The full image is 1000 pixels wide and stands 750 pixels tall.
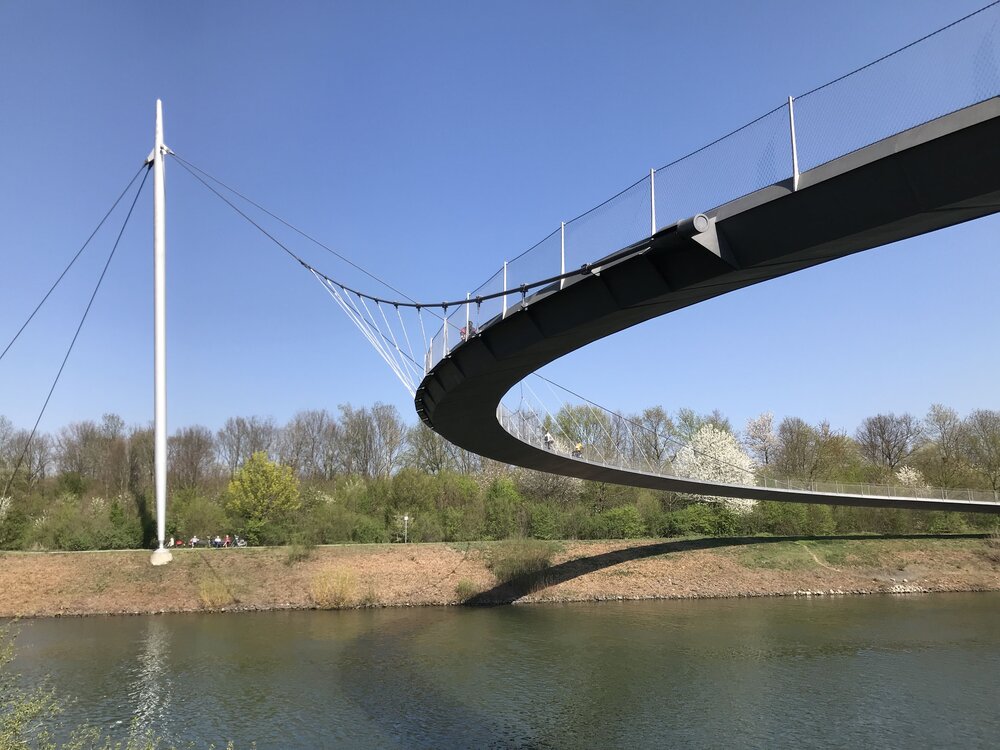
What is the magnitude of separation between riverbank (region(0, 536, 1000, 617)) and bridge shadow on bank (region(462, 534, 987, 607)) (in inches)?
3.0

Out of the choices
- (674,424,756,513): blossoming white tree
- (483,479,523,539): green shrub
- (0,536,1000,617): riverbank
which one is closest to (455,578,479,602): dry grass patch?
(0,536,1000,617): riverbank

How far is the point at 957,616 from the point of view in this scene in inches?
1192

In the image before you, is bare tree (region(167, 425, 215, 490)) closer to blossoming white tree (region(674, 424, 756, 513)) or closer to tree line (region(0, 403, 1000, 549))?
tree line (region(0, 403, 1000, 549))

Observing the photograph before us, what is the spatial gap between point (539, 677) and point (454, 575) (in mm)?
17252

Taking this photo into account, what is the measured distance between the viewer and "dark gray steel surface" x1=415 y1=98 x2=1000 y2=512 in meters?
7.29

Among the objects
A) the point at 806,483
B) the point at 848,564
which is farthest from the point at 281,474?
the point at 848,564

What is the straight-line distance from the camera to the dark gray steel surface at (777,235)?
7.29m

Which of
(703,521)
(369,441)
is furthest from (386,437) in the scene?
(703,521)

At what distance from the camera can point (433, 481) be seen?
164 feet

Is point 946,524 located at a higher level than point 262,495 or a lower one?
lower

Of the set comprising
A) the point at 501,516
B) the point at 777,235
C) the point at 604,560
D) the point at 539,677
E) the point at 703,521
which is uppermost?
the point at 777,235

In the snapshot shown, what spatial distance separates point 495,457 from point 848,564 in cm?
2576

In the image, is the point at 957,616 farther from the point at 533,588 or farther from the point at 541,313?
the point at 541,313

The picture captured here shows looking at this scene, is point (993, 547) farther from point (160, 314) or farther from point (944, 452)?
point (160, 314)
